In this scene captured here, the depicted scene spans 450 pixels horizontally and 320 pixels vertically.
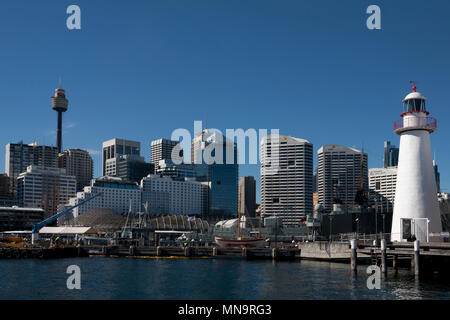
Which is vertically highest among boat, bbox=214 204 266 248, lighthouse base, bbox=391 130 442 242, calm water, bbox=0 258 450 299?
lighthouse base, bbox=391 130 442 242

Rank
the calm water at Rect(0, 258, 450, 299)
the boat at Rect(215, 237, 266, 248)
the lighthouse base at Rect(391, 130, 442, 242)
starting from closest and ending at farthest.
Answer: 1. the calm water at Rect(0, 258, 450, 299)
2. the lighthouse base at Rect(391, 130, 442, 242)
3. the boat at Rect(215, 237, 266, 248)

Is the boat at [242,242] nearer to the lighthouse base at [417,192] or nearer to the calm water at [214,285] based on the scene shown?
the calm water at [214,285]

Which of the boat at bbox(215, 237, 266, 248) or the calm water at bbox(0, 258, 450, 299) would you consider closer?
the calm water at bbox(0, 258, 450, 299)

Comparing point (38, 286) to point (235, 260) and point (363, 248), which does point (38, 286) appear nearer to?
point (363, 248)

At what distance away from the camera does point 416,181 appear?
6072 centimetres

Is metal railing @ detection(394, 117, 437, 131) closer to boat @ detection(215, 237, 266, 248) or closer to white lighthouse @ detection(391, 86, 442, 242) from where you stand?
white lighthouse @ detection(391, 86, 442, 242)

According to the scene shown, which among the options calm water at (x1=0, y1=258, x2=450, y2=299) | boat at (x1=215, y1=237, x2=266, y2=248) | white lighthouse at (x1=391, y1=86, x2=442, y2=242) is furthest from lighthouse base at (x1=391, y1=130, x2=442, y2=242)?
boat at (x1=215, y1=237, x2=266, y2=248)

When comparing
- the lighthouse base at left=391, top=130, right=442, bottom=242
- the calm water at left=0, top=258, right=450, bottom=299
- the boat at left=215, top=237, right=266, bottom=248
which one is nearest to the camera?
the calm water at left=0, top=258, right=450, bottom=299

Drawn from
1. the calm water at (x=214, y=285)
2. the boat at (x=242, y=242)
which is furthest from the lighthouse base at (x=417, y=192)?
the boat at (x=242, y=242)

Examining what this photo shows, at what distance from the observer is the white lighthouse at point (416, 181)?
60688 mm

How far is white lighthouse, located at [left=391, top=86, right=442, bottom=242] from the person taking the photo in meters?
60.7
